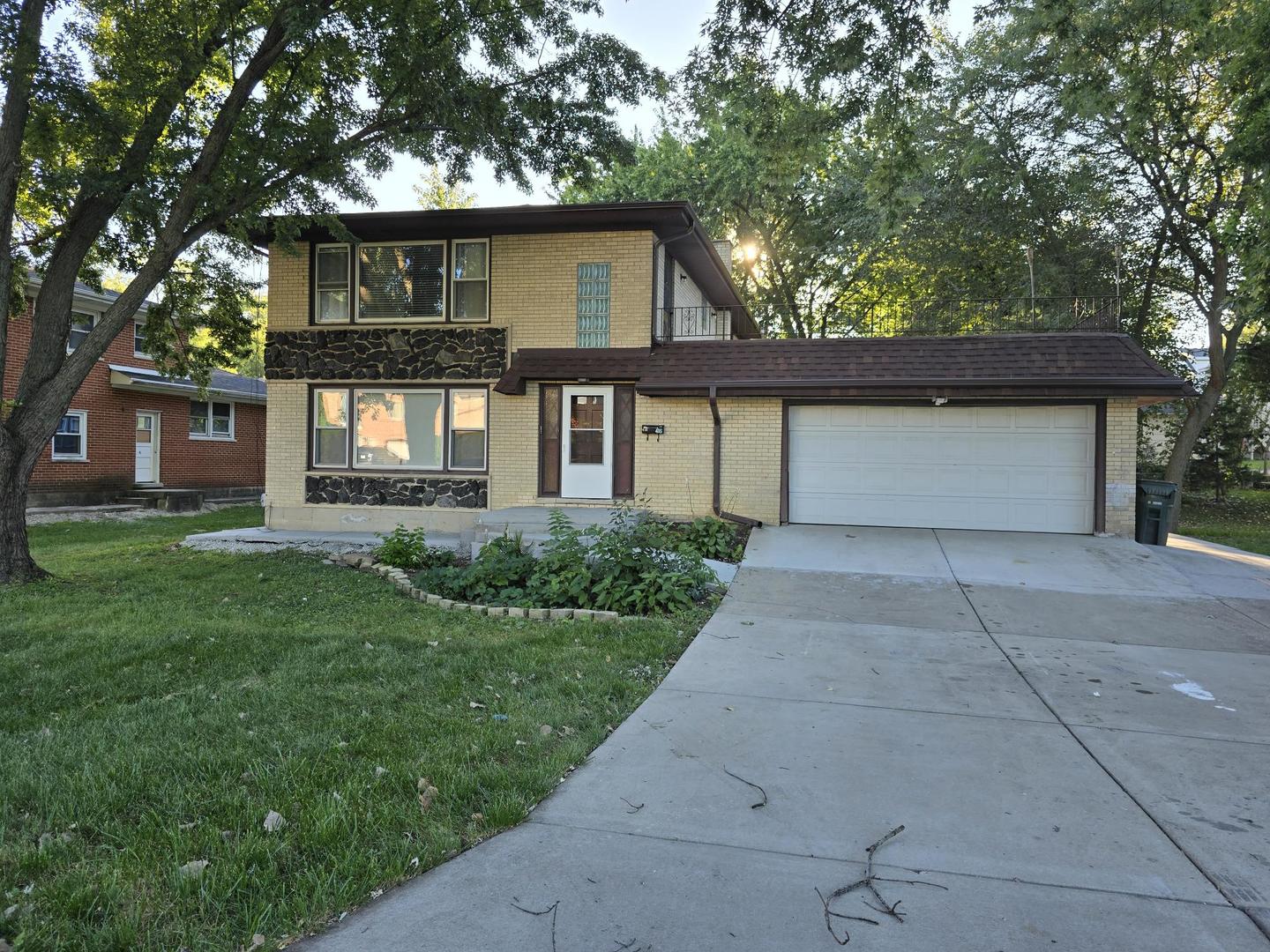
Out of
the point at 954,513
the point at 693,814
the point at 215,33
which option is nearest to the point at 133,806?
the point at 693,814

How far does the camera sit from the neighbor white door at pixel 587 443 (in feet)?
41.7

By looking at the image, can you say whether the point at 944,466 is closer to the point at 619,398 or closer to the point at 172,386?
the point at 619,398

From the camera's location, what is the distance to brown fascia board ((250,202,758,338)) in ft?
39.2

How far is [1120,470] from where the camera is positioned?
11.0 m

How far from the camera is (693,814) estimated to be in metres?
3.20

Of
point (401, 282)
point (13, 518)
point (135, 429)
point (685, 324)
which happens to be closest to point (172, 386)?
point (135, 429)

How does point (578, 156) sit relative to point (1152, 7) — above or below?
below

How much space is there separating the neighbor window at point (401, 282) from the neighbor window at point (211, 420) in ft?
38.6

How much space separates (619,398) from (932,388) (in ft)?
16.6

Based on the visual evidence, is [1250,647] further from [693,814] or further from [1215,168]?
[1215,168]

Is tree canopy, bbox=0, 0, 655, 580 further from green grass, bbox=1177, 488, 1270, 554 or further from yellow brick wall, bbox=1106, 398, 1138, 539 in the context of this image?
green grass, bbox=1177, 488, 1270, 554

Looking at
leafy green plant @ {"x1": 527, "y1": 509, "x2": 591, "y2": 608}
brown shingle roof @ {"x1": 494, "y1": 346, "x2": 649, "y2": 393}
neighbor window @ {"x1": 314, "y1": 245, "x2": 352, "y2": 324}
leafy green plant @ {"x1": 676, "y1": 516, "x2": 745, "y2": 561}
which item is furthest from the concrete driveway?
neighbor window @ {"x1": 314, "y1": 245, "x2": 352, "y2": 324}

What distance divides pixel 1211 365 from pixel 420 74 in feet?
63.4

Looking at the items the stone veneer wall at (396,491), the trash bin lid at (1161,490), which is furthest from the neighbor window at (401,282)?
the trash bin lid at (1161,490)
